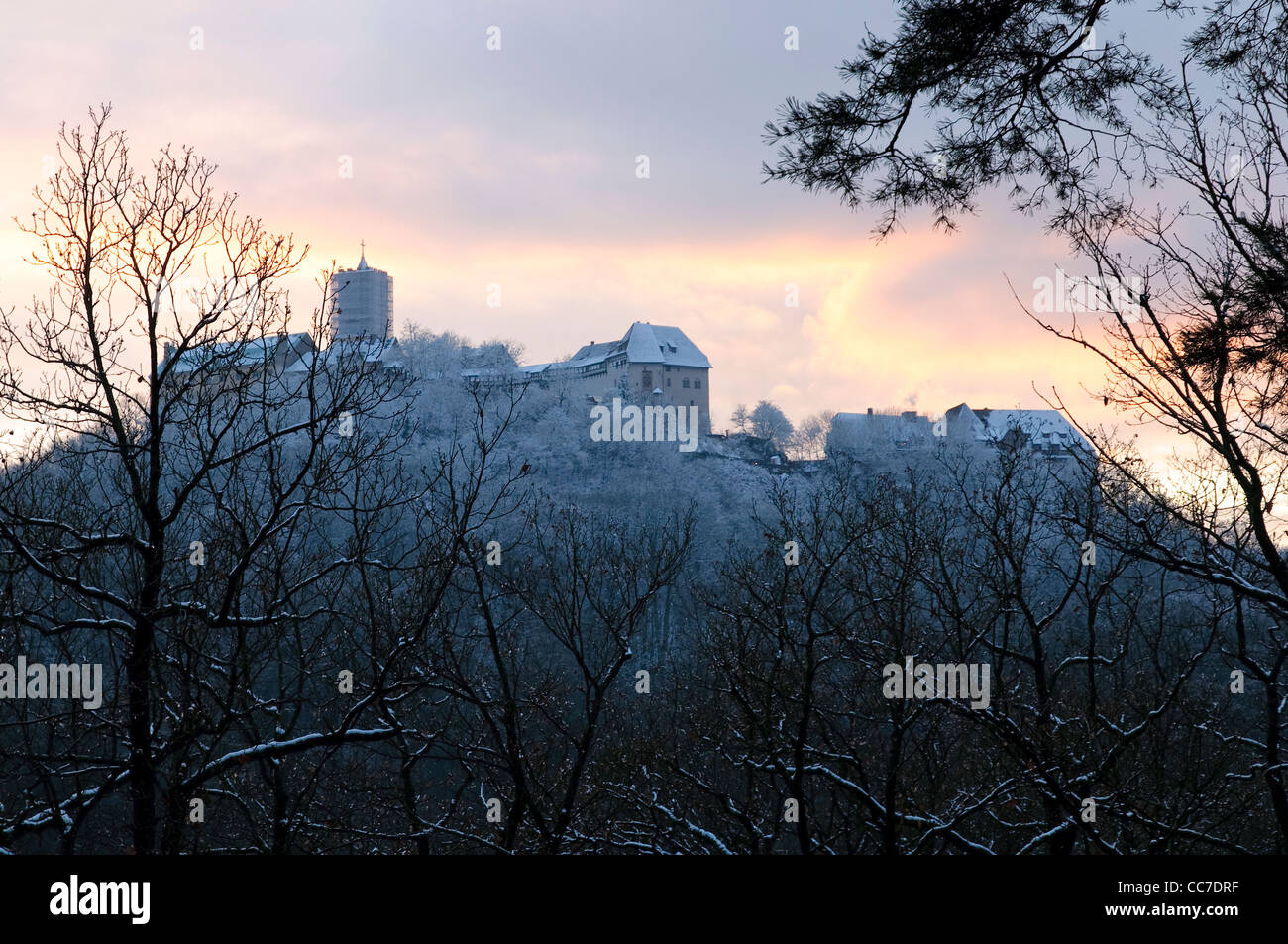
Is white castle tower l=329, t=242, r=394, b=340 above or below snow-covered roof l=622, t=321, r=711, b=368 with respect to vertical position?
above

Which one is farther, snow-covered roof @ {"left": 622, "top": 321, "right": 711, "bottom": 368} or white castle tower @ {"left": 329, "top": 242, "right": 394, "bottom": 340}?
white castle tower @ {"left": 329, "top": 242, "right": 394, "bottom": 340}

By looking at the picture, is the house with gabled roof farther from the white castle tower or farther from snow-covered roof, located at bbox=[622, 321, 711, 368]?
the white castle tower

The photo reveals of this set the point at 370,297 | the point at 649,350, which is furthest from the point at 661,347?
the point at 370,297

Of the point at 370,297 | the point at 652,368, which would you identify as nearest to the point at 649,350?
the point at 652,368

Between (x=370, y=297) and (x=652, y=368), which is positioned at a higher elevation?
(x=370, y=297)

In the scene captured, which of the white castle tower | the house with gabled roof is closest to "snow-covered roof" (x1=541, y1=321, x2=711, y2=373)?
the house with gabled roof

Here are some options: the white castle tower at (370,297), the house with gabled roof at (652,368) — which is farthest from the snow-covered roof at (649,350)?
the white castle tower at (370,297)

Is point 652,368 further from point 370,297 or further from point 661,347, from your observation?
point 370,297

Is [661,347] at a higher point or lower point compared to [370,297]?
lower

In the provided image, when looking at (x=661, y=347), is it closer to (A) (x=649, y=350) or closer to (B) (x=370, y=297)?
(A) (x=649, y=350)

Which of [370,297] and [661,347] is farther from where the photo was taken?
[370,297]

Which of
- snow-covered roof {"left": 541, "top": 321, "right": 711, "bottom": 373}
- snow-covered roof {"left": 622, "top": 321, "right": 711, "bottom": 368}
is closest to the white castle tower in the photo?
snow-covered roof {"left": 541, "top": 321, "right": 711, "bottom": 373}
